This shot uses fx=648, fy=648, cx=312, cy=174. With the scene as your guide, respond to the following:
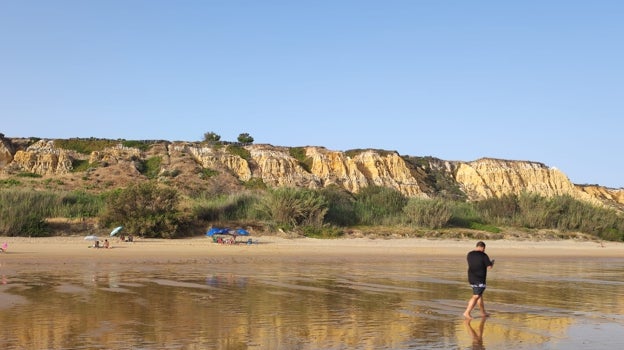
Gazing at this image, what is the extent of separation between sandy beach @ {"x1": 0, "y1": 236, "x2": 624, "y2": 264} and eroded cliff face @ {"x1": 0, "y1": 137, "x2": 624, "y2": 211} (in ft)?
82.2

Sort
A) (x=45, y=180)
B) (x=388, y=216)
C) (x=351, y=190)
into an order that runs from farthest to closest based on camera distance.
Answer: (x=351, y=190)
(x=45, y=180)
(x=388, y=216)

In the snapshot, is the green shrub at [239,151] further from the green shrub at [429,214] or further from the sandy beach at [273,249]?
the sandy beach at [273,249]

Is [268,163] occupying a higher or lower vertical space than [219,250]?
higher

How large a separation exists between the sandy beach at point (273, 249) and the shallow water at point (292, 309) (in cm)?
255

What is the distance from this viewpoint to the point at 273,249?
23.9 metres

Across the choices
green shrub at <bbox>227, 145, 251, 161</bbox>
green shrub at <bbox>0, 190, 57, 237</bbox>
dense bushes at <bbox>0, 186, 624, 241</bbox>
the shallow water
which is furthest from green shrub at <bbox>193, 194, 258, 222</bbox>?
green shrub at <bbox>227, 145, 251, 161</bbox>

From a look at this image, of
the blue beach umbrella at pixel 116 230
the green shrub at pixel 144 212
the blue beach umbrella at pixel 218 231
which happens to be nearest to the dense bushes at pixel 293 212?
the green shrub at pixel 144 212

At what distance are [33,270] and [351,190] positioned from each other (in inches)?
1741

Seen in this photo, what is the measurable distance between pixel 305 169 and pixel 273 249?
127 ft

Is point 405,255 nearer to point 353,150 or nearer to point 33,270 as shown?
point 33,270

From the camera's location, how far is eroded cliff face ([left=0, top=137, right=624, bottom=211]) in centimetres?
5488

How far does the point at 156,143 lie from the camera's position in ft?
204

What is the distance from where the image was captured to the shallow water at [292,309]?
8375 millimetres

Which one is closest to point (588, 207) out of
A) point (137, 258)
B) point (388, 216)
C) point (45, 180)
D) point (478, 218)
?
point (478, 218)
